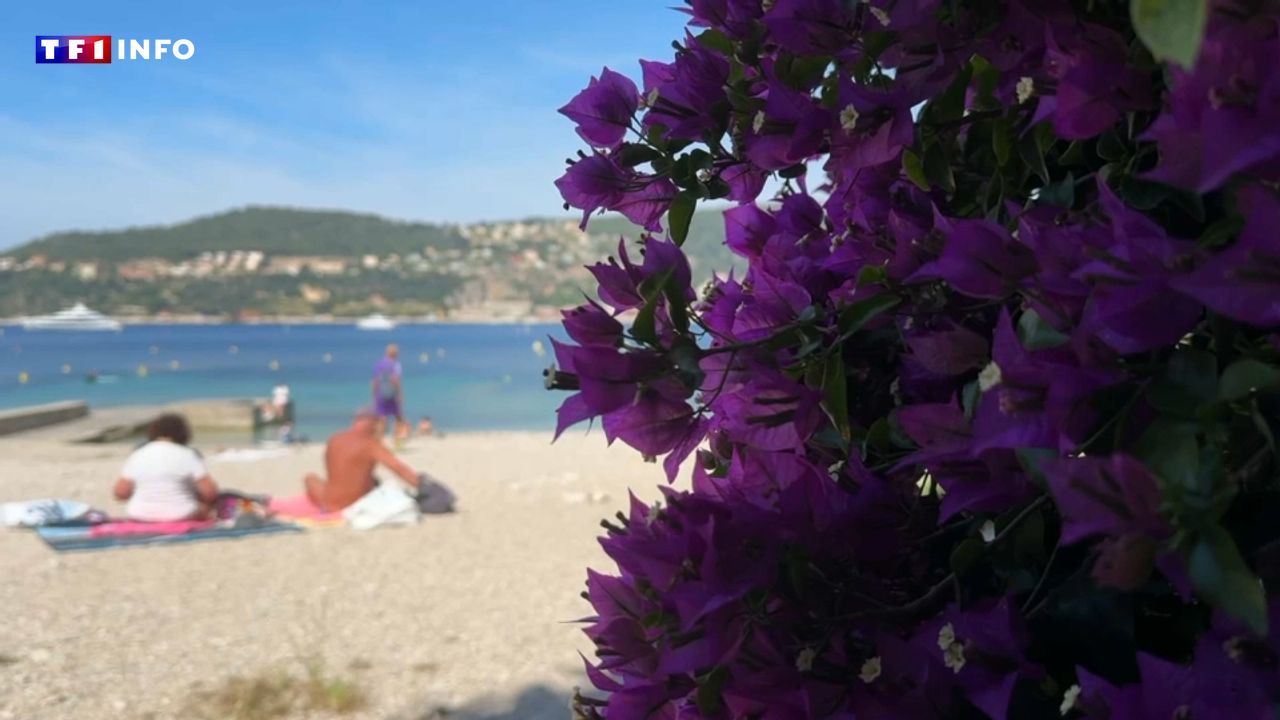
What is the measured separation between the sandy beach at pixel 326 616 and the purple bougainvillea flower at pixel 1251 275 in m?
4.26

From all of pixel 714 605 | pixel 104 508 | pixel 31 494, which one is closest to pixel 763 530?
pixel 714 605

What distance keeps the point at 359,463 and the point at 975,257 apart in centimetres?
1004

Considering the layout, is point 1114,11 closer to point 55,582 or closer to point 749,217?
point 749,217

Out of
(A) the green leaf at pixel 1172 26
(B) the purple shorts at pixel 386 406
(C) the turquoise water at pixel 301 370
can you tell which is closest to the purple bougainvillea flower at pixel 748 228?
(A) the green leaf at pixel 1172 26

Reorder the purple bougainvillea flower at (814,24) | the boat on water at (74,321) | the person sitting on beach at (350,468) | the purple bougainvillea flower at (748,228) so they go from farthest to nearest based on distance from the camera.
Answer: the boat on water at (74,321) → the person sitting on beach at (350,468) → the purple bougainvillea flower at (748,228) → the purple bougainvillea flower at (814,24)

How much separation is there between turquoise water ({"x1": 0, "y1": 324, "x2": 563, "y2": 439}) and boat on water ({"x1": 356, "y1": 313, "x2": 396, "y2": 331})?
13.6 feet

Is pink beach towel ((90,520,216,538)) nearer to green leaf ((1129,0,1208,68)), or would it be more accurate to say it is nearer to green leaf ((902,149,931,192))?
green leaf ((902,149,931,192))

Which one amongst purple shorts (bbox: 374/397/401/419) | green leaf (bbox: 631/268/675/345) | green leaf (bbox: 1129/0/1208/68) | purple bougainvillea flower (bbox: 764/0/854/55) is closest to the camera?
green leaf (bbox: 1129/0/1208/68)

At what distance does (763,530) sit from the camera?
83cm

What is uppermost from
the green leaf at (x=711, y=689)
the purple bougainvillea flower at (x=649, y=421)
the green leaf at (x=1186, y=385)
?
the green leaf at (x=1186, y=385)

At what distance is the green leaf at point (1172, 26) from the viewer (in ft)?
1.36

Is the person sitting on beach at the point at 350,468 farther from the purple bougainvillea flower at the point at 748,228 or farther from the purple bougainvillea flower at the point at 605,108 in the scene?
the purple bougainvillea flower at the point at 605,108

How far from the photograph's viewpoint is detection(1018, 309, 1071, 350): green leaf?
67 centimetres

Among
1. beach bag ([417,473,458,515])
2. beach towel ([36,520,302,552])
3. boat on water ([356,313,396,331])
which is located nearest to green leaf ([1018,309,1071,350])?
beach towel ([36,520,302,552])
